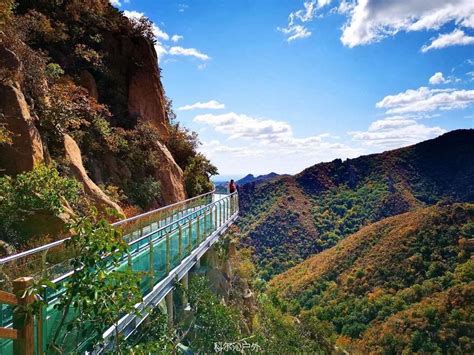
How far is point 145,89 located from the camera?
19.3m

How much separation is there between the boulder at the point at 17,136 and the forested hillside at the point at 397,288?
33.1 meters

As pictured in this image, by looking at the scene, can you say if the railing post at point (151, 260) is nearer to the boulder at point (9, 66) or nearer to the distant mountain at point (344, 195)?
the boulder at point (9, 66)

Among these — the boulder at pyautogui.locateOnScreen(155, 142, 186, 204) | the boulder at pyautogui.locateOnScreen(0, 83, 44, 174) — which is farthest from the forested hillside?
the boulder at pyautogui.locateOnScreen(0, 83, 44, 174)

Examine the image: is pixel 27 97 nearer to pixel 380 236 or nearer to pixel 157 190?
pixel 157 190

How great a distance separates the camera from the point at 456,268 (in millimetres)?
51688

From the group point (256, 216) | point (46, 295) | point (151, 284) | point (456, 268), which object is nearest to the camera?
point (46, 295)

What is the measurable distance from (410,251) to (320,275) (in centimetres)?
1402

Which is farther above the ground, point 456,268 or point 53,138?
point 53,138

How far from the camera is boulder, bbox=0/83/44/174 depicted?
348 inches

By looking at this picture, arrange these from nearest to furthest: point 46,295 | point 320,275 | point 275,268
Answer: point 46,295 < point 320,275 < point 275,268

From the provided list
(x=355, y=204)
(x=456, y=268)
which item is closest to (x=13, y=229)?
(x=456, y=268)

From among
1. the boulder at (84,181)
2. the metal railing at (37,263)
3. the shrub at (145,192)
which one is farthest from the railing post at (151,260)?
the shrub at (145,192)

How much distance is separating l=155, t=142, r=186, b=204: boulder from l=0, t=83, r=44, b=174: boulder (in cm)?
774

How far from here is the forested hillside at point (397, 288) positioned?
43156 mm
